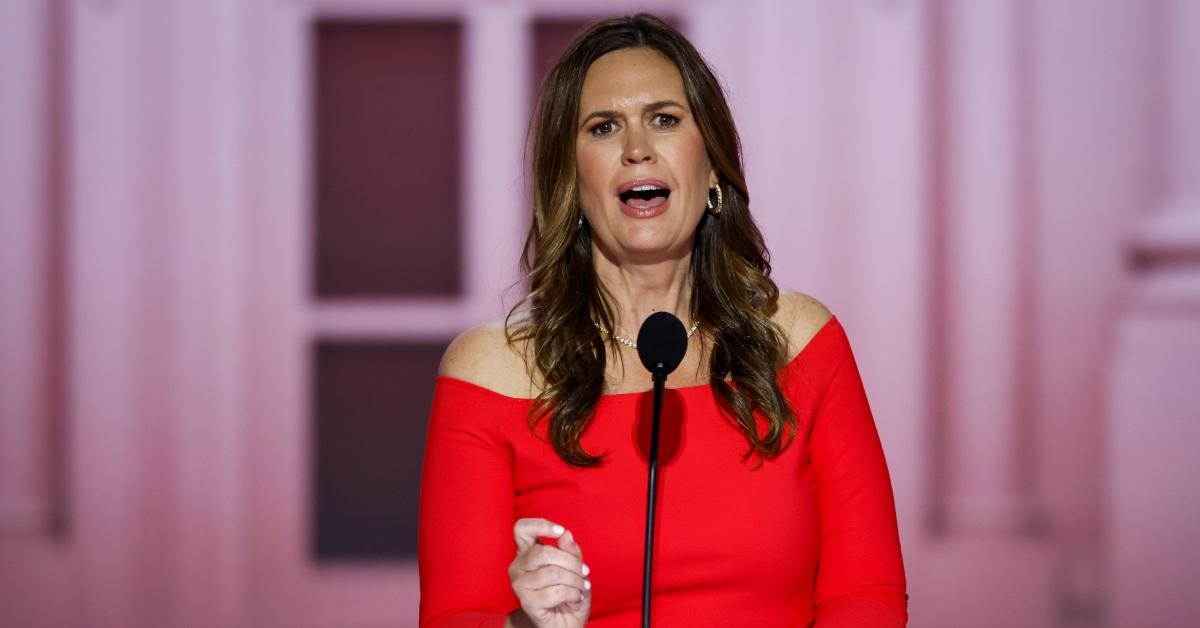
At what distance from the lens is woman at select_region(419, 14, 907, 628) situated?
1763 mm

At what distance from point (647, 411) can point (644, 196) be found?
289 millimetres

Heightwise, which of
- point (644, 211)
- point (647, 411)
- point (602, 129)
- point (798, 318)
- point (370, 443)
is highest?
point (602, 129)

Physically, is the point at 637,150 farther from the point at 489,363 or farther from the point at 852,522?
the point at 852,522

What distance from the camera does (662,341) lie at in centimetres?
147

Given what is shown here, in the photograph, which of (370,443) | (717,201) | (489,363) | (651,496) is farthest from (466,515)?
(370,443)

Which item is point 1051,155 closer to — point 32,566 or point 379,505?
point 379,505

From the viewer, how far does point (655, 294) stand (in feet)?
6.39

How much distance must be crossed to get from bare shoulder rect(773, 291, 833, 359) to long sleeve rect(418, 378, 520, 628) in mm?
410

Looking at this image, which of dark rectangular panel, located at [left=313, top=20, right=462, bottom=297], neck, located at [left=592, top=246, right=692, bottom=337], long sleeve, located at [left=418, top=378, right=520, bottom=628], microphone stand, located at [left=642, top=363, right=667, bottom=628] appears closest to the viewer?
microphone stand, located at [left=642, top=363, right=667, bottom=628]

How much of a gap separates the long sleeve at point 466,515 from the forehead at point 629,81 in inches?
16.7

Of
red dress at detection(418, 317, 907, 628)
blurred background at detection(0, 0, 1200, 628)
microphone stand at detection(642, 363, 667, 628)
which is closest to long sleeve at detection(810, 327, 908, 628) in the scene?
red dress at detection(418, 317, 907, 628)

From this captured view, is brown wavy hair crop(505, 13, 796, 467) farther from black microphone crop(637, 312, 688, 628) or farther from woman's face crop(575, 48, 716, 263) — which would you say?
black microphone crop(637, 312, 688, 628)

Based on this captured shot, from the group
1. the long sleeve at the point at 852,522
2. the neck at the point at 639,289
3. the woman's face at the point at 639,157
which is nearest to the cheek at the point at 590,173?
the woman's face at the point at 639,157

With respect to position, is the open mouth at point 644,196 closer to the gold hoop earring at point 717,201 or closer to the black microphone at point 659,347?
the gold hoop earring at point 717,201
